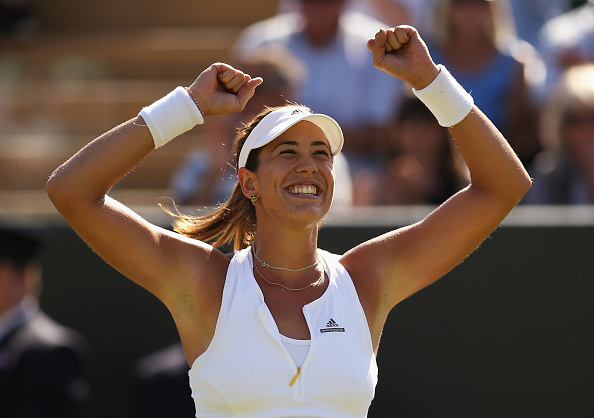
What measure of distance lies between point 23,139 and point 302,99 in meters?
2.69

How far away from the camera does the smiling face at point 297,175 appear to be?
286cm

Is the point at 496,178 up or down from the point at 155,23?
down

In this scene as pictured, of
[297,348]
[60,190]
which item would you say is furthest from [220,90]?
[297,348]

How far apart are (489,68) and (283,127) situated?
11.3 feet

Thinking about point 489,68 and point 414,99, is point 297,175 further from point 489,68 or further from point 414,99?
point 489,68

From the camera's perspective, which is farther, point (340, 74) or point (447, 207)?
point (340, 74)

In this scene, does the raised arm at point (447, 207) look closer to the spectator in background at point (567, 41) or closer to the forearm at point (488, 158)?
the forearm at point (488, 158)

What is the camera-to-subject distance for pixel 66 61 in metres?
8.07

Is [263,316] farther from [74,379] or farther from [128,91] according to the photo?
[128,91]

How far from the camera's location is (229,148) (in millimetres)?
5211

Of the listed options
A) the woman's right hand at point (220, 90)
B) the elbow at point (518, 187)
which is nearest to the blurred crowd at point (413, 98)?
the woman's right hand at point (220, 90)

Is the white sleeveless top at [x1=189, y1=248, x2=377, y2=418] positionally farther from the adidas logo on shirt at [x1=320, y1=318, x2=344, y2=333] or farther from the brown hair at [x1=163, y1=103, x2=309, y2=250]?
the brown hair at [x1=163, y1=103, x2=309, y2=250]

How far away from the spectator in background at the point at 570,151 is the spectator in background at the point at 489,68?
17.9 inches

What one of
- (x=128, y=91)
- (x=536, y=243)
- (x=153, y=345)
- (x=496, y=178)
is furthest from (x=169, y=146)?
(x=496, y=178)
